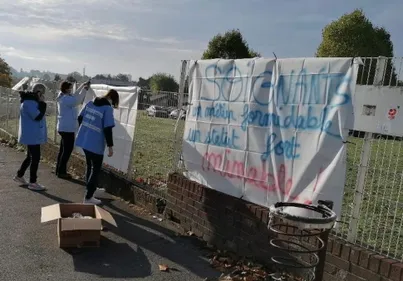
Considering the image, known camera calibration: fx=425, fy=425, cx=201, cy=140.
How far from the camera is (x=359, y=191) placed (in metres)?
3.86

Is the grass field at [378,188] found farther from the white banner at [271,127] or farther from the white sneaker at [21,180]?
the white sneaker at [21,180]

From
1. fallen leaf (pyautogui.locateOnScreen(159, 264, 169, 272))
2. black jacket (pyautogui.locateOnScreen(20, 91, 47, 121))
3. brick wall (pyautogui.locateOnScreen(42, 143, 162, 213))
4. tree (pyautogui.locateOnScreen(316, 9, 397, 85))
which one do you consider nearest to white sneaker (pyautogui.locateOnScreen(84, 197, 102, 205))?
brick wall (pyautogui.locateOnScreen(42, 143, 162, 213))

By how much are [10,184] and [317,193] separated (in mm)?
5662

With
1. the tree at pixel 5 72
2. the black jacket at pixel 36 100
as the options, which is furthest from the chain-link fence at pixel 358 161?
the tree at pixel 5 72

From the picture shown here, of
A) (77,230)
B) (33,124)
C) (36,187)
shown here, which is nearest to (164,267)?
(77,230)

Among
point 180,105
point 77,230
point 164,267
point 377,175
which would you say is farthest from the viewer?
point 180,105

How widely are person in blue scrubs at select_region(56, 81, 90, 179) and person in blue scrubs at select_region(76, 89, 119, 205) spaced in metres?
1.87

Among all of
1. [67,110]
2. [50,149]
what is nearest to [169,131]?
[67,110]

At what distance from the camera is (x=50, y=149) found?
1009 centimetres

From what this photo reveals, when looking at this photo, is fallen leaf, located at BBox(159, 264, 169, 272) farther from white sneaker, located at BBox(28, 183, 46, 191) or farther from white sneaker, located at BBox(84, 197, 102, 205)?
white sneaker, located at BBox(28, 183, 46, 191)

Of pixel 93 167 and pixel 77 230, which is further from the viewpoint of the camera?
pixel 93 167

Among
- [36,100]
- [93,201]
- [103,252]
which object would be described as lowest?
[103,252]

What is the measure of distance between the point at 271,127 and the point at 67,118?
4794 mm

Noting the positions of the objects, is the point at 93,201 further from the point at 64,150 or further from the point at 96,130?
the point at 64,150
